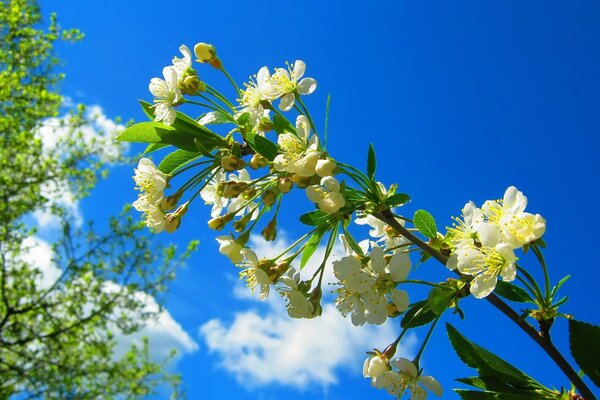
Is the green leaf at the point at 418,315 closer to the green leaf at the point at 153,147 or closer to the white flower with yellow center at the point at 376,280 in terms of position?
the white flower with yellow center at the point at 376,280

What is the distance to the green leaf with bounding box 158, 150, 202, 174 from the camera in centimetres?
164

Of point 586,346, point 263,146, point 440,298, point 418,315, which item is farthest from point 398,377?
point 263,146

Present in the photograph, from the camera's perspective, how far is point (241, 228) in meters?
1.67

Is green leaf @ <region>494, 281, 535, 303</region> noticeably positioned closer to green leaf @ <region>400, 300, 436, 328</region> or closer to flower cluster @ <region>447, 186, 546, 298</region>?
flower cluster @ <region>447, 186, 546, 298</region>

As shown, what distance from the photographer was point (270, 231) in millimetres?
1642

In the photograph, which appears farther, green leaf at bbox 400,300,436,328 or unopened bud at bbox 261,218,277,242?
unopened bud at bbox 261,218,277,242

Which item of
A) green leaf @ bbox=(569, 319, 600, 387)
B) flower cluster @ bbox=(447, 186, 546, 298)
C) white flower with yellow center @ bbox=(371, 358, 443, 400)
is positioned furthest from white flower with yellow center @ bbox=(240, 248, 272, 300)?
green leaf @ bbox=(569, 319, 600, 387)

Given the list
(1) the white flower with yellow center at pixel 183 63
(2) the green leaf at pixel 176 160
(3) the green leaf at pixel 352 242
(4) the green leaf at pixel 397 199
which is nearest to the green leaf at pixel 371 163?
(4) the green leaf at pixel 397 199

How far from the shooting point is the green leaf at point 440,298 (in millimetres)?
1219

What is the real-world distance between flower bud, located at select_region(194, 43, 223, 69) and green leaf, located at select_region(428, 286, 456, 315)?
3.30ft

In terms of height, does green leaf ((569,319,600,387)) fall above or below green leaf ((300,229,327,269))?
below

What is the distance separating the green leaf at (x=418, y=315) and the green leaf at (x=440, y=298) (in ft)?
0.36

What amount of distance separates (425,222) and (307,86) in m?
0.62

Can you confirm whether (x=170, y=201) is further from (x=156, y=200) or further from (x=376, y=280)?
(x=376, y=280)
